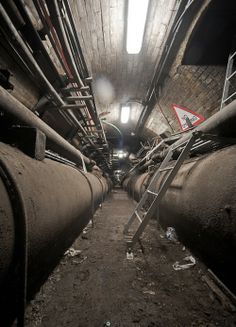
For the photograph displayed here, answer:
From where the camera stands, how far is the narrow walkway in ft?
3.81

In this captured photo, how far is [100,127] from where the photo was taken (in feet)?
17.1

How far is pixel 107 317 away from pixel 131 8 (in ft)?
14.2

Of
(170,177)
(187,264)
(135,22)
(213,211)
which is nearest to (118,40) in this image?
(135,22)

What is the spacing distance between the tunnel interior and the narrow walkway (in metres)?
0.03

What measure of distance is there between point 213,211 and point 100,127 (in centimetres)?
440

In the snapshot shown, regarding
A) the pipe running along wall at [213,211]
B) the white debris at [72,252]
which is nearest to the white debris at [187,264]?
the pipe running along wall at [213,211]

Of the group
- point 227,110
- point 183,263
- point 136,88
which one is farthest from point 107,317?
point 136,88

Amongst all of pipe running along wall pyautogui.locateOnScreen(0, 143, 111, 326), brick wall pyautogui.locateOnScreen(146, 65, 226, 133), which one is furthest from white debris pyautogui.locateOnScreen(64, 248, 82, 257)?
brick wall pyautogui.locateOnScreen(146, 65, 226, 133)

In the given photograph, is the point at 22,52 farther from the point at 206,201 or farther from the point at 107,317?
the point at 107,317

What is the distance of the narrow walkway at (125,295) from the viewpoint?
1.16 m

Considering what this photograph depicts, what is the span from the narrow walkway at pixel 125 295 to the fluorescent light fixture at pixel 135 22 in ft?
13.3

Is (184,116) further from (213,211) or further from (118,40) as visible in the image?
(213,211)

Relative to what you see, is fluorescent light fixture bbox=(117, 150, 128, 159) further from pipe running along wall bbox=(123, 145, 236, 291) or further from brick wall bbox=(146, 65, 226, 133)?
pipe running along wall bbox=(123, 145, 236, 291)

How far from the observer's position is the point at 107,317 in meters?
1.18
